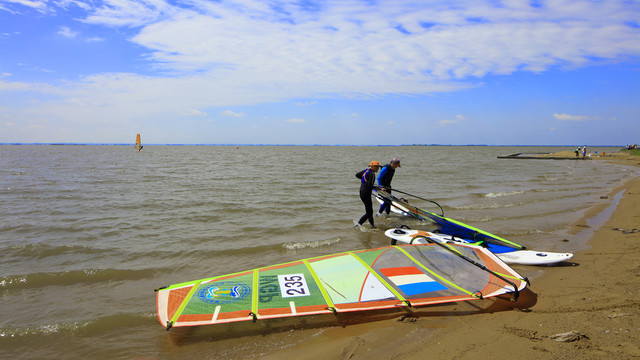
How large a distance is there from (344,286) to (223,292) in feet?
5.94

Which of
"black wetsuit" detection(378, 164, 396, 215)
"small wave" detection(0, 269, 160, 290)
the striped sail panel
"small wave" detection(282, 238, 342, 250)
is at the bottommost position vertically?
"small wave" detection(0, 269, 160, 290)

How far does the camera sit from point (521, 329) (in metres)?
4.47

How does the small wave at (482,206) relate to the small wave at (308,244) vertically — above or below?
above

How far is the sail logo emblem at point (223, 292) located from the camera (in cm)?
491

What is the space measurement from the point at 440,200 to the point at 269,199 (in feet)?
26.0

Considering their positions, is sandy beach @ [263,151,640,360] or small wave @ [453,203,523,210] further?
small wave @ [453,203,523,210]

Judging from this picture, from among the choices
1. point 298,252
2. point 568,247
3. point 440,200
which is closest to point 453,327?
point 298,252

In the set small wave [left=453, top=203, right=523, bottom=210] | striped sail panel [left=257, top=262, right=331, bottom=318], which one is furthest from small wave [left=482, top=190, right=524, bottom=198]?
striped sail panel [left=257, top=262, right=331, bottom=318]

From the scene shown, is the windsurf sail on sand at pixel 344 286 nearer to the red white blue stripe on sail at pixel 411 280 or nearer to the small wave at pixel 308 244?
the red white blue stripe on sail at pixel 411 280

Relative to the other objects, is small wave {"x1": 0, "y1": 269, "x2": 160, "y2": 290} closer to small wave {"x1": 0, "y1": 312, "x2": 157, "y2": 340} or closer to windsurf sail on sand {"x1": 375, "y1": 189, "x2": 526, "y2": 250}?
small wave {"x1": 0, "y1": 312, "x2": 157, "y2": 340}

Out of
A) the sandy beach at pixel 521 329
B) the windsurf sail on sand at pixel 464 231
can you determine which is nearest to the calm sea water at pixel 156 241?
the sandy beach at pixel 521 329

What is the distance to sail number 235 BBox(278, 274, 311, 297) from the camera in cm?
513

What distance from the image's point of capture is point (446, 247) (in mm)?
6332

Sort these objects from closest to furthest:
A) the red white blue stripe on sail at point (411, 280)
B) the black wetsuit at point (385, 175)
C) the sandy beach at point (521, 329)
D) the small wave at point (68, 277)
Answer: the sandy beach at point (521, 329), the red white blue stripe on sail at point (411, 280), the small wave at point (68, 277), the black wetsuit at point (385, 175)
